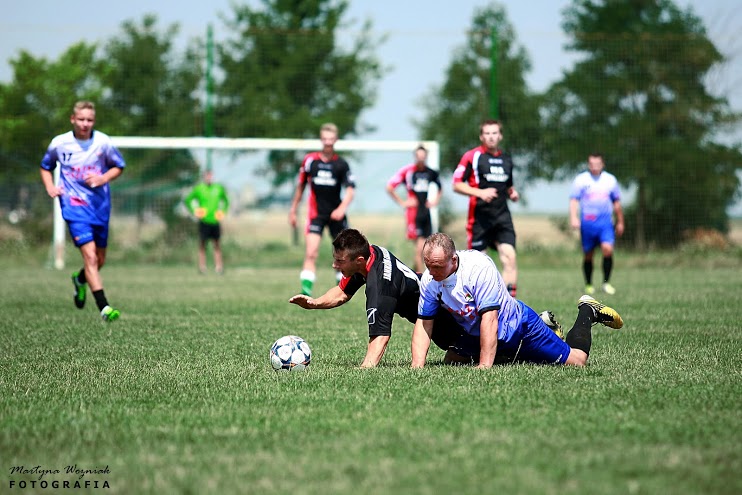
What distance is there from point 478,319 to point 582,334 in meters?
1.00

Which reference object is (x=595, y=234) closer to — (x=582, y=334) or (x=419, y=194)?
(x=419, y=194)

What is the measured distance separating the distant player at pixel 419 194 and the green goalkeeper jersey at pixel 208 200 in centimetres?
435

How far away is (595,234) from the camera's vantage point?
16.0 metres

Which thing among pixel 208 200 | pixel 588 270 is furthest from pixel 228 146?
pixel 588 270

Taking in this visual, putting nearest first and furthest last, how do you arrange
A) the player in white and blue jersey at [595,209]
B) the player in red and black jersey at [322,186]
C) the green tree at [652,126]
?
the player in red and black jersey at [322,186], the player in white and blue jersey at [595,209], the green tree at [652,126]

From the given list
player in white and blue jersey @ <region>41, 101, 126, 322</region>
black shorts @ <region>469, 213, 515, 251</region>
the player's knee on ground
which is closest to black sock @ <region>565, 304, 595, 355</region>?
the player's knee on ground

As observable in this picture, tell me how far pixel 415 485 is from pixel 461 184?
26.2 ft

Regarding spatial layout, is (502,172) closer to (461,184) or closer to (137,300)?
(461,184)

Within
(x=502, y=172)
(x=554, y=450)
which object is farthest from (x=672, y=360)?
(x=502, y=172)

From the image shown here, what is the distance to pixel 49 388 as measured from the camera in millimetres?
5938

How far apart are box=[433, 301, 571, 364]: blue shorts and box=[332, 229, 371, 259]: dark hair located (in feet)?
3.23

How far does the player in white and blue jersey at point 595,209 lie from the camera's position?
15.8 m

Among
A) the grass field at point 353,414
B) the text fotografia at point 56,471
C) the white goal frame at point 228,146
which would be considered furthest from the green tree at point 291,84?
the text fotografia at point 56,471

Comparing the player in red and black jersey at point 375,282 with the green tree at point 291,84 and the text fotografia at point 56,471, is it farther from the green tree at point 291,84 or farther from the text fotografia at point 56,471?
the green tree at point 291,84
